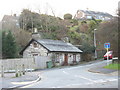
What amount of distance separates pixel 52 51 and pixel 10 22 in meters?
20.4

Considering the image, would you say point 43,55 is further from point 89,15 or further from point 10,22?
point 89,15

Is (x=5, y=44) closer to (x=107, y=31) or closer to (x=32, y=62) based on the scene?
(x=32, y=62)

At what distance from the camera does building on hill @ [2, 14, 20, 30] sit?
160 ft

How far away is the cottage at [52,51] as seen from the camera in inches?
1433

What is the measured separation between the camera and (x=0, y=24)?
50438mm

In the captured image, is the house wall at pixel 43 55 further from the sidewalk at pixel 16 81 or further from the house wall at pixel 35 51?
the sidewalk at pixel 16 81

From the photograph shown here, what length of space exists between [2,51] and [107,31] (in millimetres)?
16527

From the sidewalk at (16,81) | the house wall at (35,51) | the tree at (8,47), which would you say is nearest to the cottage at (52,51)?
the house wall at (35,51)

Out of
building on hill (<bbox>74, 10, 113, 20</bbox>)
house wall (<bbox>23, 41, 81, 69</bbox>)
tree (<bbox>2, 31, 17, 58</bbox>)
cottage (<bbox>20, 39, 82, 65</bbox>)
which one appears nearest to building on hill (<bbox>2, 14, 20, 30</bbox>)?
cottage (<bbox>20, 39, 82, 65</bbox>)

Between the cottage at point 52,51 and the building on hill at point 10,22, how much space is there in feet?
32.2

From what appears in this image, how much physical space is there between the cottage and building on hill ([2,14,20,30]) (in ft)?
32.2

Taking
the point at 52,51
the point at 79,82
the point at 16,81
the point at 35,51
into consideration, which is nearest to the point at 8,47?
the point at 35,51

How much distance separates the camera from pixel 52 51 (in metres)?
36.0

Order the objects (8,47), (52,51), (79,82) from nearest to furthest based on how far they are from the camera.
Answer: (79,82)
(8,47)
(52,51)
